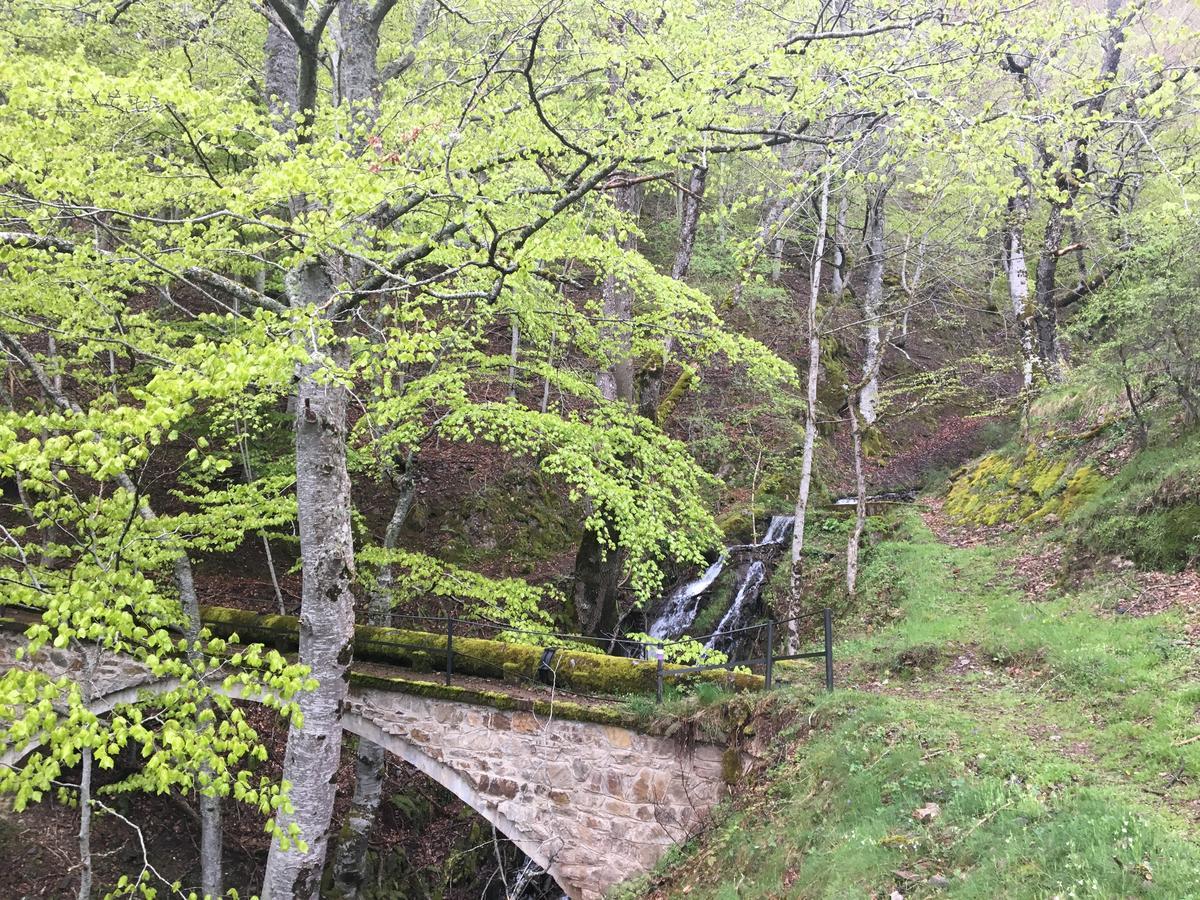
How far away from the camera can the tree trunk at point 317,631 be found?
254 inches

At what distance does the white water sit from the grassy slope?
12.7 feet

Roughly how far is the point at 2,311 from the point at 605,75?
25.4ft

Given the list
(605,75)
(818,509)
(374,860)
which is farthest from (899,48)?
(374,860)

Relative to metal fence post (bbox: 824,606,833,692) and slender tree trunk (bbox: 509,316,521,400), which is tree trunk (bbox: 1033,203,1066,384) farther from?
slender tree trunk (bbox: 509,316,521,400)

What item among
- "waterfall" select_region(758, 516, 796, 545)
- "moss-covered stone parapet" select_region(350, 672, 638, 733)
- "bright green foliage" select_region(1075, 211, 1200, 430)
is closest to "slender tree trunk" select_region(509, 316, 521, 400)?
"moss-covered stone parapet" select_region(350, 672, 638, 733)

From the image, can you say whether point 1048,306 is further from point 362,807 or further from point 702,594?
point 362,807

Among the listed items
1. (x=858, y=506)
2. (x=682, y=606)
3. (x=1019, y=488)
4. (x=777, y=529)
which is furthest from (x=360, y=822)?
(x=1019, y=488)

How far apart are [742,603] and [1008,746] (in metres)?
7.43

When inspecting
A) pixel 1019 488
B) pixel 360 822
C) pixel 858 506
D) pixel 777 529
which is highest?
pixel 1019 488

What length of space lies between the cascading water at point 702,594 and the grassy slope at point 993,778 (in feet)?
14.0

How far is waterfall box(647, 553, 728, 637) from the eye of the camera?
13.0 metres

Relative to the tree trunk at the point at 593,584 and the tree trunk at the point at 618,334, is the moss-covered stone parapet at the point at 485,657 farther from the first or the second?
the tree trunk at the point at 618,334

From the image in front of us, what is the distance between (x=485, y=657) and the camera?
28.1ft

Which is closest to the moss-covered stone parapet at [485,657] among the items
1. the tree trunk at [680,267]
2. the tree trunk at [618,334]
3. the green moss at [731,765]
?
the green moss at [731,765]
